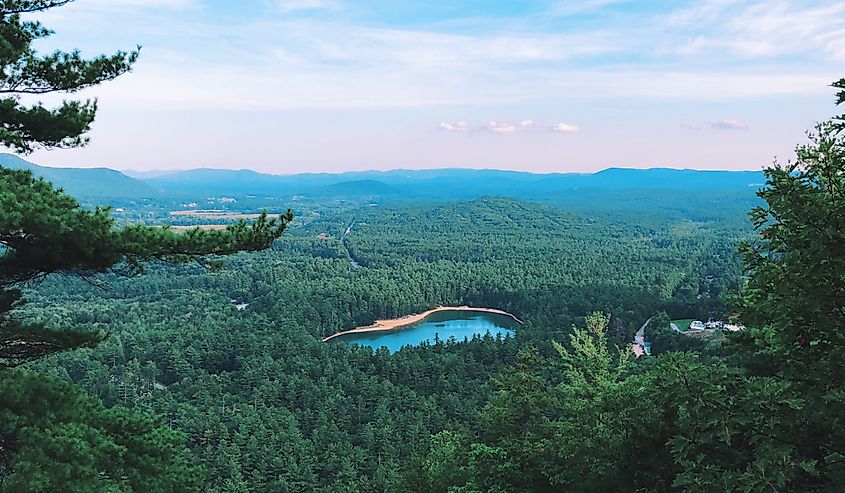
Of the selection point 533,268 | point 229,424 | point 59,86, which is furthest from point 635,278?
point 59,86

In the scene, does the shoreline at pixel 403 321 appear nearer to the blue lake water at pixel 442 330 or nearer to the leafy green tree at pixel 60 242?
the blue lake water at pixel 442 330

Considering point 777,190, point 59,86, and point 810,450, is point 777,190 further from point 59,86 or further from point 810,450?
point 59,86

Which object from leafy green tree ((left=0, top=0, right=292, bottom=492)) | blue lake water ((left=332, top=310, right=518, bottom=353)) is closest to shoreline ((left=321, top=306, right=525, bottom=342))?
blue lake water ((left=332, top=310, right=518, bottom=353))

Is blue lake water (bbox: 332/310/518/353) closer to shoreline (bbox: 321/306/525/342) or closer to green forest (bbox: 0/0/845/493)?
shoreline (bbox: 321/306/525/342)

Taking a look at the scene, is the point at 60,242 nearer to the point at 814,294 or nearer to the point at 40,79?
the point at 40,79

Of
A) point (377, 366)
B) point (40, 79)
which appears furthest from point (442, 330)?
point (40, 79)

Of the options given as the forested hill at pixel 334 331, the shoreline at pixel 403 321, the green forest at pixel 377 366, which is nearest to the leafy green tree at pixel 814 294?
the green forest at pixel 377 366
